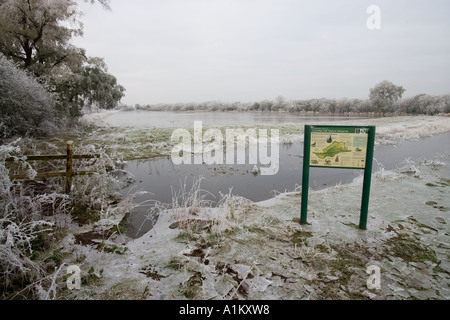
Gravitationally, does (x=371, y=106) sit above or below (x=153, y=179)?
above

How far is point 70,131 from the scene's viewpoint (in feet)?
64.4

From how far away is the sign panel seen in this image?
4.57 metres

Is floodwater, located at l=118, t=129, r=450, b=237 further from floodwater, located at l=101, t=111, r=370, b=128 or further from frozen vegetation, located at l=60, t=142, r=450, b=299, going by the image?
floodwater, located at l=101, t=111, r=370, b=128

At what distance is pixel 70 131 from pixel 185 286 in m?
20.9

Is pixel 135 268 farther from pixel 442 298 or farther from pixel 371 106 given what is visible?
pixel 371 106

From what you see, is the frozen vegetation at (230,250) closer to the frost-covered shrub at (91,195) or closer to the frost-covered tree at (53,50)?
the frost-covered shrub at (91,195)

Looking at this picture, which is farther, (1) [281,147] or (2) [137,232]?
(1) [281,147]

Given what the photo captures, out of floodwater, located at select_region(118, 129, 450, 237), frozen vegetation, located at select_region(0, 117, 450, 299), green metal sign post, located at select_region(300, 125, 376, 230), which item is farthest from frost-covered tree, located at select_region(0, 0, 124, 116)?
green metal sign post, located at select_region(300, 125, 376, 230)

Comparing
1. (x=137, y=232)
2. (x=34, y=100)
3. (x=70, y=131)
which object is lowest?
(x=137, y=232)

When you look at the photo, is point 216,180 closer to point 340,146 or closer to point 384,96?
point 340,146

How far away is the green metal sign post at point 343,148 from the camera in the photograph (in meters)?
4.56

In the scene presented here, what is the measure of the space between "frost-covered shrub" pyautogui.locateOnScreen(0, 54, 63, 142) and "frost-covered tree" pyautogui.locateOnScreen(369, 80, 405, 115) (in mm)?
84808

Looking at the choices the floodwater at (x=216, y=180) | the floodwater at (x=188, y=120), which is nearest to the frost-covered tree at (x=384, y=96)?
the floodwater at (x=188, y=120)
